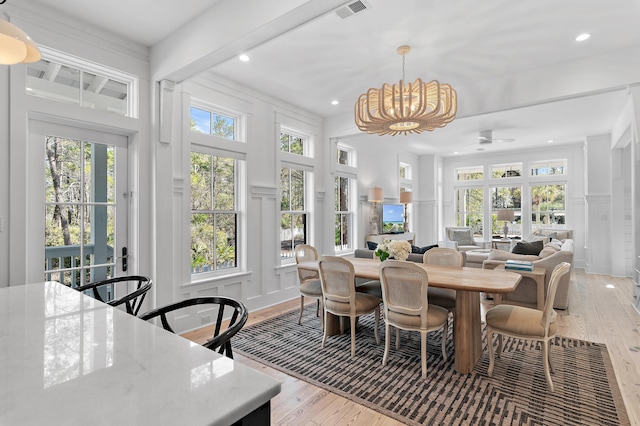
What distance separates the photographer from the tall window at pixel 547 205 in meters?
8.30

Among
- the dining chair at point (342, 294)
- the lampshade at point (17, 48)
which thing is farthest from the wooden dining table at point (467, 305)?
the lampshade at point (17, 48)

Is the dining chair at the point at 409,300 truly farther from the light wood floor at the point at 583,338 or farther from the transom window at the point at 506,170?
the transom window at the point at 506,170

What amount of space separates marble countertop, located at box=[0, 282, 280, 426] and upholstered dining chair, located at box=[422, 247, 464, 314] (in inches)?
112

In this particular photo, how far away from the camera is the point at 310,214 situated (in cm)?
550

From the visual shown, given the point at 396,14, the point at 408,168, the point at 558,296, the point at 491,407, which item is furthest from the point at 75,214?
the point at 408,168

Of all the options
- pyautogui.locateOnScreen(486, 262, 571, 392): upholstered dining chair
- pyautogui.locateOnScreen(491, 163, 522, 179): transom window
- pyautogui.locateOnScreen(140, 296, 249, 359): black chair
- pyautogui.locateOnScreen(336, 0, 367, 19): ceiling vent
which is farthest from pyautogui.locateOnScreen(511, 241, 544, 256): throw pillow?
pyautogui.locateOnScreen(491, 163, 522, 179): transom window

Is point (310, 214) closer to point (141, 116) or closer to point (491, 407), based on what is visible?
point (141, 116)

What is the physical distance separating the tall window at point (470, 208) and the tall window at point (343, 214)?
472cm

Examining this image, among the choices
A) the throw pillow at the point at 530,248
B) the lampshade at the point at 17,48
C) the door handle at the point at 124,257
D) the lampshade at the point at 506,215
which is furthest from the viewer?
the lampshade at the point at 506,215

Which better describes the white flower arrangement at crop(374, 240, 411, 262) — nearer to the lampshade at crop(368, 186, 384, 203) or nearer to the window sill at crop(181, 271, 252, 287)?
the window sill at crop(181, 271, 252, 287)

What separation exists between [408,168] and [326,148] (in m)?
4.14

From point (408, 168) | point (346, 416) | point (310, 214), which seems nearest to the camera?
point (346, 416)

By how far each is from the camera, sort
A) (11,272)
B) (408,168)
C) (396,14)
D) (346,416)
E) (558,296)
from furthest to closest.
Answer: (408,168) < (558,296) < (396,14) < (11,272) < (346,416)

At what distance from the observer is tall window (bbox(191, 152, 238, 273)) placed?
3965 mm
